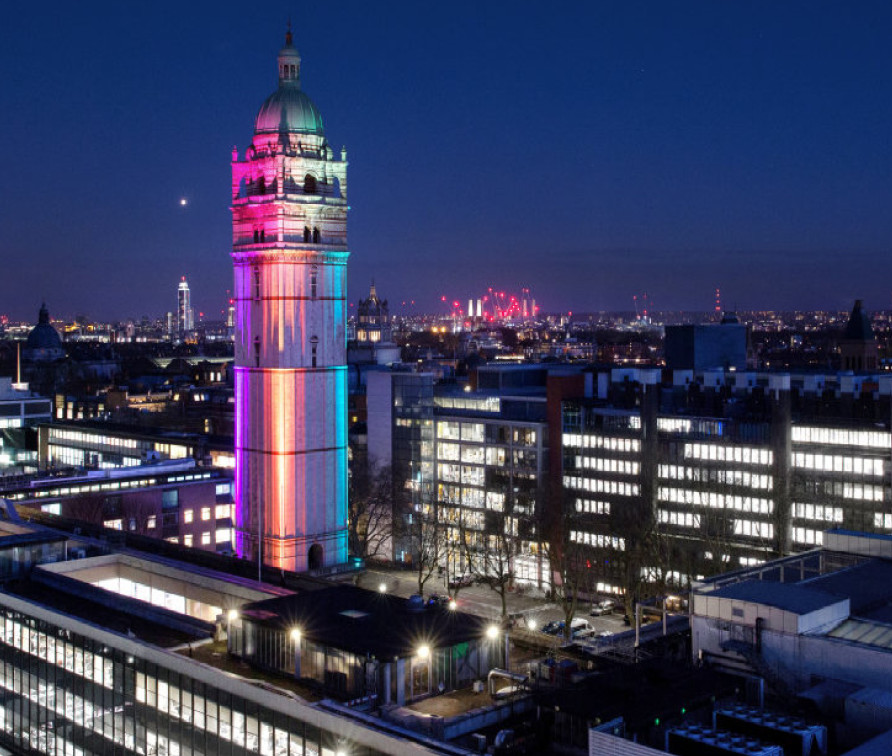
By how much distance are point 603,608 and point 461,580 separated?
1047 centimetres

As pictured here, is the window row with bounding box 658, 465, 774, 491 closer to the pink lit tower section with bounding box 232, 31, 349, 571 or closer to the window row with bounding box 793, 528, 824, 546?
the window row with bounding box 793, 528, 824, 546

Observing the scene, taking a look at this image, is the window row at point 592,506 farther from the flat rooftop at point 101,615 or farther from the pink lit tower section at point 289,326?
the flat rooftop at point 101,615

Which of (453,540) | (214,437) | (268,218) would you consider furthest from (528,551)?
(268,218)

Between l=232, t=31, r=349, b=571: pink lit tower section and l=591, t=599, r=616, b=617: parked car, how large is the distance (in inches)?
772

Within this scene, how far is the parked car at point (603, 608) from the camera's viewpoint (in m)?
69.7

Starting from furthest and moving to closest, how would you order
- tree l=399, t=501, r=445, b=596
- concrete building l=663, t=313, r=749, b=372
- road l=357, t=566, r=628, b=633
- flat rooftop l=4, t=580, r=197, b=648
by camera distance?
concrete building l=663, t=313, r=749, b=372, tree l=399, t=501, r=445, b=596, road l=357, t=566, r=628, b=633, flat rooftop l=4, t=580, r=197, b=648

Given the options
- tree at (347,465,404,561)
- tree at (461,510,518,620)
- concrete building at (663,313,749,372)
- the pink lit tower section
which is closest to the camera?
the pink lit tower section

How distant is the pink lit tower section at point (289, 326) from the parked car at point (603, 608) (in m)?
19.6

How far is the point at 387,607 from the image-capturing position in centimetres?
3198

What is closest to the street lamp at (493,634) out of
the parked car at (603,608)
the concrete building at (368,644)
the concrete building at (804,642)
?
the concrete building at (368,644)

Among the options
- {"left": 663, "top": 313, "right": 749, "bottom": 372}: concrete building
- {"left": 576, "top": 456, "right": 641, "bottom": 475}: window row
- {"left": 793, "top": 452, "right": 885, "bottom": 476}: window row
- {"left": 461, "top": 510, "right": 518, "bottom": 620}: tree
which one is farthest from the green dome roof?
{"left": 663, "top": 313, "right": 749, "bottom": 372}: concrete building

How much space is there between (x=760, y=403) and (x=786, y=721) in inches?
2060

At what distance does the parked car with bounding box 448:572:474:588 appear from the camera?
73.7 meters

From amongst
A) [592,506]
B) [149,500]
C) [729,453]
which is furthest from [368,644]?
[592,506]
